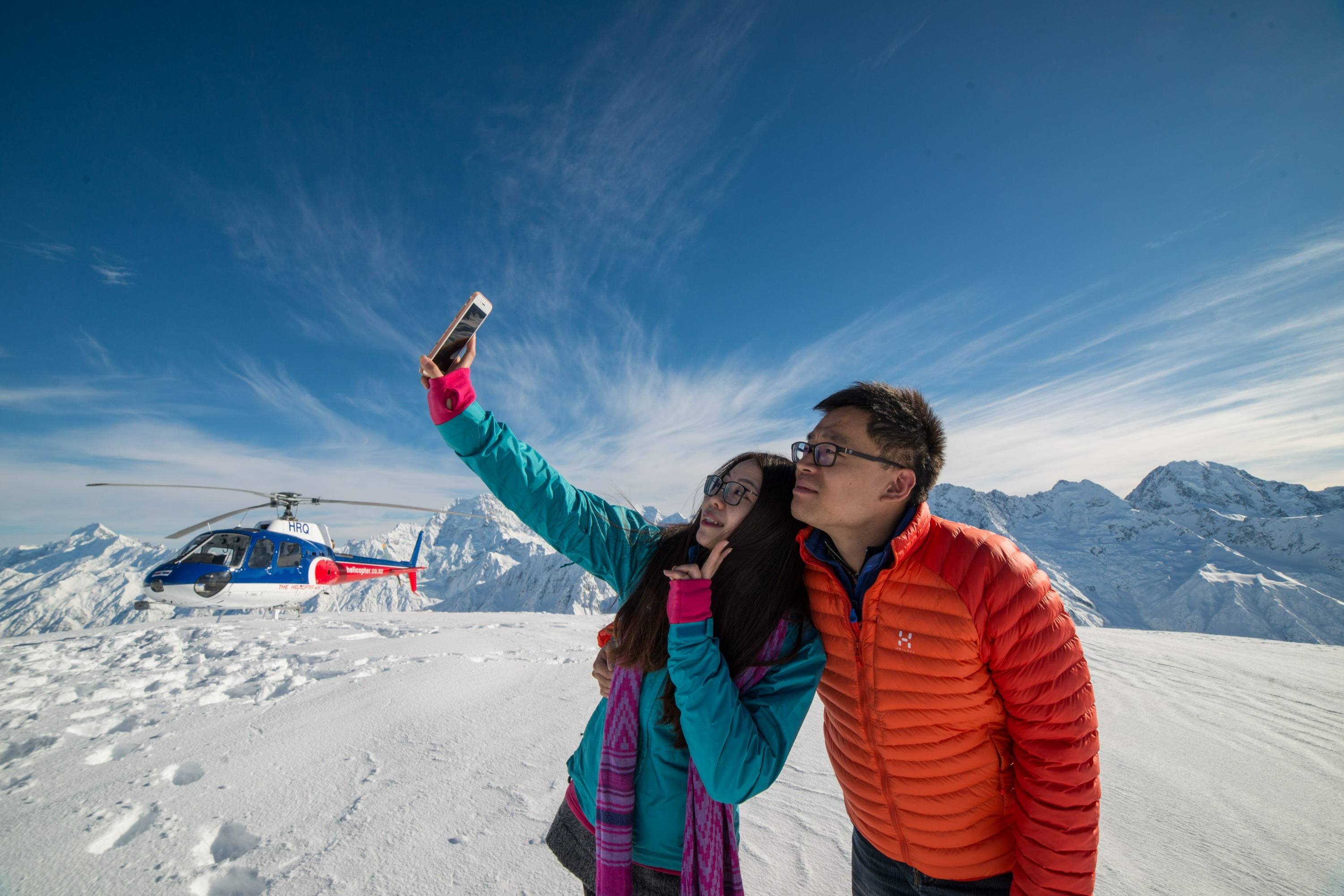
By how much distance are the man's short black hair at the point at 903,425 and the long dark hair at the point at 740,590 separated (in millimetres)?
441

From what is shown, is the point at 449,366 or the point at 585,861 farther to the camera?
the point at 449,366

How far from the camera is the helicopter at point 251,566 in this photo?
A: 10172mm

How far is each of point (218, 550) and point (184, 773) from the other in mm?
9910

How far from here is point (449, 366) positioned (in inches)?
83.4

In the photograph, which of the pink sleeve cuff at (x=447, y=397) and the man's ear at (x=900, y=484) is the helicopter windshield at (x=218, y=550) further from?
the man's ear at (x=900, y=484)

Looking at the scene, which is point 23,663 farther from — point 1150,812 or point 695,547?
point 1150,812

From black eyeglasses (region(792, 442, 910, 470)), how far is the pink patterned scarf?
774 mm

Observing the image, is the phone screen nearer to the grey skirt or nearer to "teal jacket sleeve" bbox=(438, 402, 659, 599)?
"teal jacket sleeve" bbox=(438, 402, 659, 599)

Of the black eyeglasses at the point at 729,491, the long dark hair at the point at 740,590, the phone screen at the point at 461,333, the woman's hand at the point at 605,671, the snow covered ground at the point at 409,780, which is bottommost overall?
the snow covered ground at the point at 409,780

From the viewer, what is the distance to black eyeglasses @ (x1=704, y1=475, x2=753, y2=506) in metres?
2.12

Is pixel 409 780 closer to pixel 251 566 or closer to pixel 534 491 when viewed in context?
pixel 534 491

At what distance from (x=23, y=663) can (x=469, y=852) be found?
21.8 ft

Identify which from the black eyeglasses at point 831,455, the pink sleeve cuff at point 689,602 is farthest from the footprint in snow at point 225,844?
the black eyeglasses at point 831,455

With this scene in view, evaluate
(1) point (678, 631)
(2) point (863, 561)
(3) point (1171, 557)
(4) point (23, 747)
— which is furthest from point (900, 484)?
(3) point (1171, 557)
